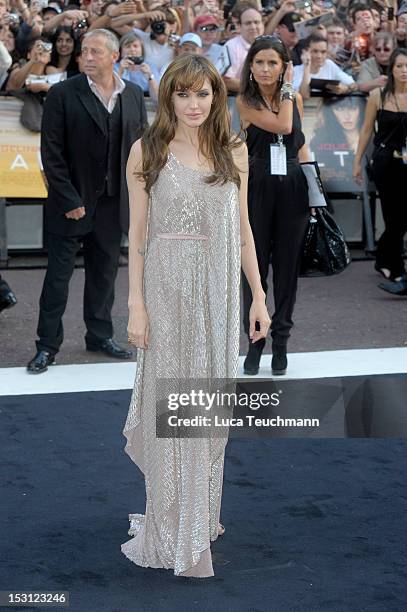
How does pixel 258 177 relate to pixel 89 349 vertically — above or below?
above

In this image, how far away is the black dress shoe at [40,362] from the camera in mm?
7512

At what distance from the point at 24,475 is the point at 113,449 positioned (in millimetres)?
580

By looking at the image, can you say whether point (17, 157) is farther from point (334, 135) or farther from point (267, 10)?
point (267, 10)

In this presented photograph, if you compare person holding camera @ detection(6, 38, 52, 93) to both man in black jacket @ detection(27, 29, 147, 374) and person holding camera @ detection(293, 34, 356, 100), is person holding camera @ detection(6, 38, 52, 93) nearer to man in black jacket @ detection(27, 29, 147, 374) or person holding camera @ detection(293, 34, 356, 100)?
person holding camera @ detection(293, 34, 356, 100)

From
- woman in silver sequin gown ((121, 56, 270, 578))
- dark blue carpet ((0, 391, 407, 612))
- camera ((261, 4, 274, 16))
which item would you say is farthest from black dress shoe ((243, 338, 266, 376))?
camera ((261, 4, 274, 16))

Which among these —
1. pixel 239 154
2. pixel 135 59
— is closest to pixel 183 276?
pixel 239 154

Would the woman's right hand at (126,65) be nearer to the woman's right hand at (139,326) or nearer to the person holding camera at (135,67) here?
the person holding camera at (135,67)

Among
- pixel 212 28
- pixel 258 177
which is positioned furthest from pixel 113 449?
pixel 212 28

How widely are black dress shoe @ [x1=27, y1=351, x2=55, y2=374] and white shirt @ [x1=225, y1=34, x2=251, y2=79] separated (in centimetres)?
463

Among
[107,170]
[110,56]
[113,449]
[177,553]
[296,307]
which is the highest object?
[110,56]

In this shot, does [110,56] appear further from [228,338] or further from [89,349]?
[228,338]

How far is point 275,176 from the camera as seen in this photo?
7246 millimetres

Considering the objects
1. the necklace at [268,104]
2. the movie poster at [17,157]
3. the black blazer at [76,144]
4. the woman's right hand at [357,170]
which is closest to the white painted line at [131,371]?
the black blazer at [76,144]

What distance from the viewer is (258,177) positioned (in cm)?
725
